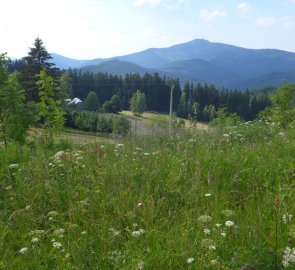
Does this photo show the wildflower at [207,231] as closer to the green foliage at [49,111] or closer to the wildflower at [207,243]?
the wildflower at [207,243]

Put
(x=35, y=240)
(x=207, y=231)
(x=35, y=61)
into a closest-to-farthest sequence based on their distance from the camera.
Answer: (x=207, y=231) → (x=35, y=240) → (x=35, y=61)

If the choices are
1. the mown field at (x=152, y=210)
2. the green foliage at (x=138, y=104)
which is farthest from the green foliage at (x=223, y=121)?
the green foliage at (x=138, y=104)

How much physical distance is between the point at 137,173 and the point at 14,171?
1842 millimetres

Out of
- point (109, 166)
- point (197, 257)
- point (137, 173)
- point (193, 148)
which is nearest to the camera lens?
point (197, 257)

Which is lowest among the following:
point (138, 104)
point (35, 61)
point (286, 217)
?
point (138, 104)

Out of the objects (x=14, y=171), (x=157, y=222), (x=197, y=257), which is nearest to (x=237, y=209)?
(x=157, y=222)

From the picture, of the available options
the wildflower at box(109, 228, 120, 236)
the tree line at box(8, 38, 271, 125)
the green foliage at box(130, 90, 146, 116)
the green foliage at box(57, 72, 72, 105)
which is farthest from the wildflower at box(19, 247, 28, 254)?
the tree line at box(8, 38, 271, 125)

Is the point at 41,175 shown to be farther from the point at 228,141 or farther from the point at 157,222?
the point at 228,141

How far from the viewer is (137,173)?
4.26 m

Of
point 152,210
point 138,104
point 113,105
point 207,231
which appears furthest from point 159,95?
point 207,231

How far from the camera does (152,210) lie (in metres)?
3.31

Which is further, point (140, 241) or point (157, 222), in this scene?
point (157, 222)

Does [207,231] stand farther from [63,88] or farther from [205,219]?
[63,88]

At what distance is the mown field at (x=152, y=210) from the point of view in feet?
8.83
